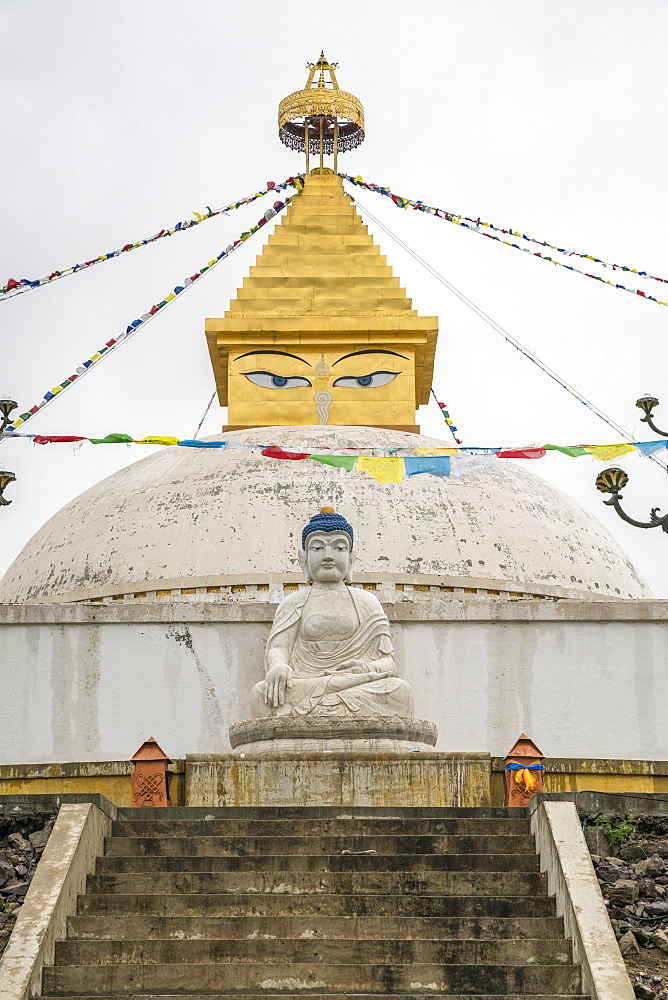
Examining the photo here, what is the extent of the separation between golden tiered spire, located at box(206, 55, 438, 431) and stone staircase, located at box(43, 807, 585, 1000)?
430 inches

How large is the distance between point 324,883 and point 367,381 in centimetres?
1213

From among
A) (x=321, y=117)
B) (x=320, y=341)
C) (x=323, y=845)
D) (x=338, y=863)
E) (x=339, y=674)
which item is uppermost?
(x=321, y=117)

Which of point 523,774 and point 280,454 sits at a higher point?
point 280,454

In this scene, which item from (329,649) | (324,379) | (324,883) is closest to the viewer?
(324,883)

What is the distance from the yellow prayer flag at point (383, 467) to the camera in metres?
14.2

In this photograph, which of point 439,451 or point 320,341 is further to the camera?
point 320,341

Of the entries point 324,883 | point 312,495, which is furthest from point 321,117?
point 324,883

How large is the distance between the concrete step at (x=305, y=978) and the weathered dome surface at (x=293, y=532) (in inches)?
298

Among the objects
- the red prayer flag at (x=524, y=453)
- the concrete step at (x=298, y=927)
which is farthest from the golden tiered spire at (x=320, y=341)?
the concrete step at (x=298, y=927)

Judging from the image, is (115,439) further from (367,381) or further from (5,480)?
(367,381)

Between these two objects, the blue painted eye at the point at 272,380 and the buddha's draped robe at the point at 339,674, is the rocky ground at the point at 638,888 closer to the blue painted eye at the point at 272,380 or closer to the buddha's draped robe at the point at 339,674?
the buddha's draped robe at the point at 339,674

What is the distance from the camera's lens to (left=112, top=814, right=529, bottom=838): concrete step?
829cm

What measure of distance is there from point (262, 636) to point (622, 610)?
288 cm

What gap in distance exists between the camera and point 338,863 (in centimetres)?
788
